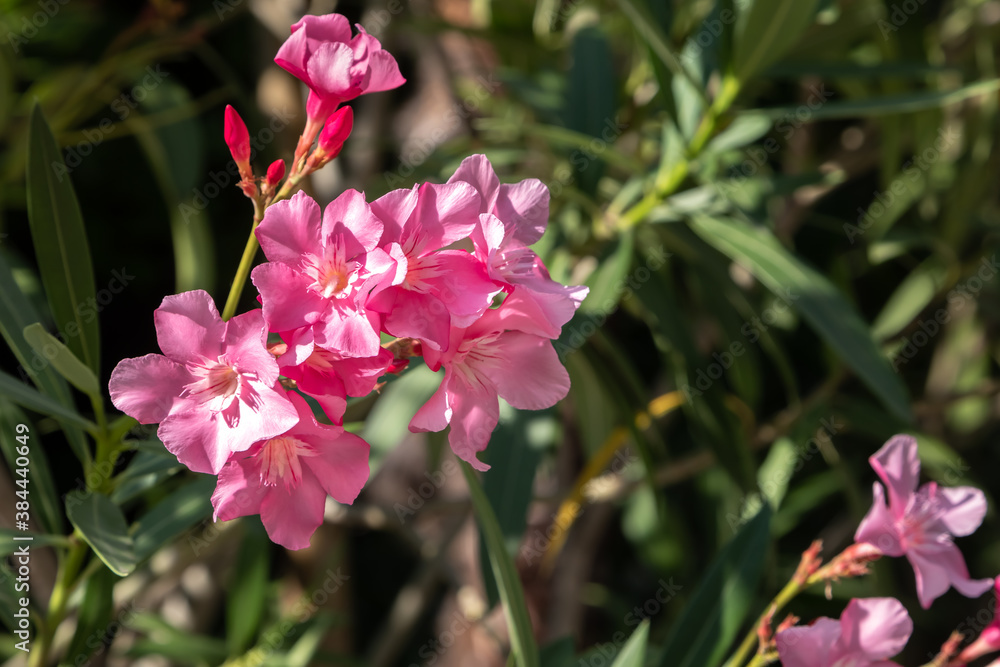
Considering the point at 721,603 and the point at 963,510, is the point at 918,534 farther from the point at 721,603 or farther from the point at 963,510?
the point at 721,603

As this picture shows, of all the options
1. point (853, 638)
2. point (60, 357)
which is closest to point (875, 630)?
point (853, 638)

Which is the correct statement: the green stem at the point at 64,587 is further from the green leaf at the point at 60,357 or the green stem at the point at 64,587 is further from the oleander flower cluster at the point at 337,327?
the oleander flower cluster at the point at 337,327

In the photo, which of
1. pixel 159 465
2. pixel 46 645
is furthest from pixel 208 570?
pixel 159 465

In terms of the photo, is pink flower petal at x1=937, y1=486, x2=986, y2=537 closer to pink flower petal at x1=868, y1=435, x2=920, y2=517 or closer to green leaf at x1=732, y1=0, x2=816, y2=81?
pink flower petal at x1=868, y1=435, x2=920, y2=517

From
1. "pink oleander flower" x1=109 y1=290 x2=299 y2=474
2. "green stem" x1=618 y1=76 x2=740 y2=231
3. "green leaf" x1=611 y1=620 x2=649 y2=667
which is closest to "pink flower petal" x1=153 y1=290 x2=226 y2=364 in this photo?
"pink oleander flower" x1=109 y1=290 x2=299 y2=474

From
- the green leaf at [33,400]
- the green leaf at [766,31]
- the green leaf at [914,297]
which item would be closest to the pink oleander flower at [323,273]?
the green leaf at [33,400]

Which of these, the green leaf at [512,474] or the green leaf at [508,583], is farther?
the green leaf at [512,474]

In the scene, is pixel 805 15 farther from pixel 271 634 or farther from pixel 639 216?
pixel 271 634
